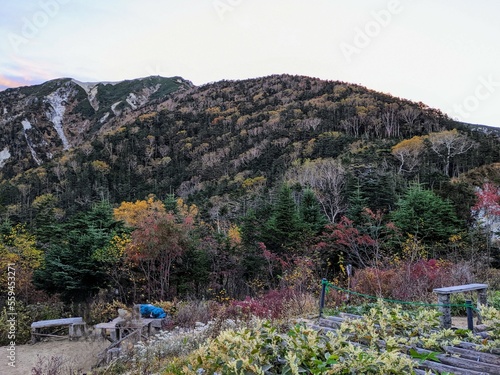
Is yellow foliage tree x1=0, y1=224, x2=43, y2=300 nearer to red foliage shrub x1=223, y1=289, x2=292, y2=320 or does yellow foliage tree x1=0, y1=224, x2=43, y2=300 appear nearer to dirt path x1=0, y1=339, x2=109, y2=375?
dirt path x1=0, y1=339, x2=109, y2=375

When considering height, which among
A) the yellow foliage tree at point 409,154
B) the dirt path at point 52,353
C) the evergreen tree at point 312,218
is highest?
the yellow foliage tree at point 409,154

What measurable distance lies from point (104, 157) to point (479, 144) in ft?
217

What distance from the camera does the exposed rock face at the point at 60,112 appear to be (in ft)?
354

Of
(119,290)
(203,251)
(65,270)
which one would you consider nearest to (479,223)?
(203,251)

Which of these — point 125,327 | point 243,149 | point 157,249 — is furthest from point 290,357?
point 243,149

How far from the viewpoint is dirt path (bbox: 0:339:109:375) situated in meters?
7.90

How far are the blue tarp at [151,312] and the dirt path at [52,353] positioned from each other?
1.22 m

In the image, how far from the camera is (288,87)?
315 ft

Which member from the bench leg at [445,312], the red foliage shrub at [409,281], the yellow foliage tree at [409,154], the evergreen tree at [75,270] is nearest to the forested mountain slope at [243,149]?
the yellow foliage tree at [409,154]

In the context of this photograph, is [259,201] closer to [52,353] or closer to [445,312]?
[52,353]

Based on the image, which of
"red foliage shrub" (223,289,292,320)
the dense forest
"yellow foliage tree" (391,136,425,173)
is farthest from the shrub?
"yellow foliage tree" (391,136,425,173)

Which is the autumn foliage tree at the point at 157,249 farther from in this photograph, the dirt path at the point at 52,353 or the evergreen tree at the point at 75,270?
the dirt path at the point at 52,353

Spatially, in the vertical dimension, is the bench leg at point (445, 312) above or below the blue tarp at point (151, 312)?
above

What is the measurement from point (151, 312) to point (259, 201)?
2138cm
